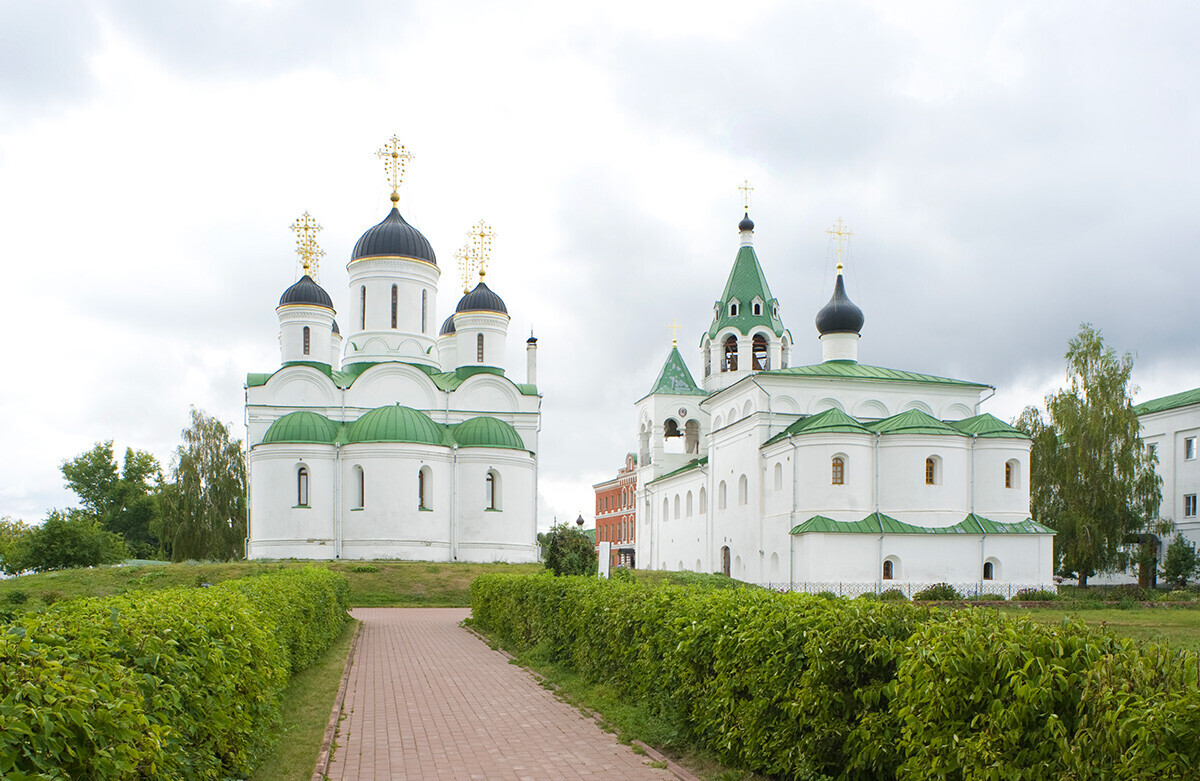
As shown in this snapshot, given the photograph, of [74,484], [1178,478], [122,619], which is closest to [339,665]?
[122,619]

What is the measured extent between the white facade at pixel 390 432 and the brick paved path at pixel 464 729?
21.2 metres

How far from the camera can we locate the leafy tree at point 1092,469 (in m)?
35.2

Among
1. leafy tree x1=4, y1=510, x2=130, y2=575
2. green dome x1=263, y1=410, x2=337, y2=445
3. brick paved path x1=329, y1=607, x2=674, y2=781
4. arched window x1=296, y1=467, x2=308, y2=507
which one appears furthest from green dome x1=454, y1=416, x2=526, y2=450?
brick paved path x1=329, y1=607, x2=674, y2=781

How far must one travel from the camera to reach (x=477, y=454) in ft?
123

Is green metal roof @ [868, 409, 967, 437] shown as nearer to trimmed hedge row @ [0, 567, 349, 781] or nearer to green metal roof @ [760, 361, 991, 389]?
green metal roof @ [760, 361, 991, 389]

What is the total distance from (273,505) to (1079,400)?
1238 inches

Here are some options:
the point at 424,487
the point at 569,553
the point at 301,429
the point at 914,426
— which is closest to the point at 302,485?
the point at 301,429

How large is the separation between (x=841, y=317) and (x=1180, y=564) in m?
16.5

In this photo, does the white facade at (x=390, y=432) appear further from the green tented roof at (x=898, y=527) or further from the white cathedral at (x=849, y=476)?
the green tented roof at (x=898, y=527)

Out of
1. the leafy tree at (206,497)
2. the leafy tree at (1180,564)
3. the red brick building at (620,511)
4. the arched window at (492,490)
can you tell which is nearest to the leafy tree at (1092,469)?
the leafy tree at (1180,564)

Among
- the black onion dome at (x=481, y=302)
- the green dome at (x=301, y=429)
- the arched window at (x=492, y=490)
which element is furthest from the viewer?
the black onion dome at (x=481, y=302)

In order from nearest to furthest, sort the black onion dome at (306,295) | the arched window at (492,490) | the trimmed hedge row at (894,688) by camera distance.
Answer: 1. the trimmed hedge row at (894,688)
2. the arched window at (492,490)
3. the black onion dome at (306,295)

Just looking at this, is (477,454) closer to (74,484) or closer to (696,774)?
(696,774)

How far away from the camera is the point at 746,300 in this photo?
43750mm
